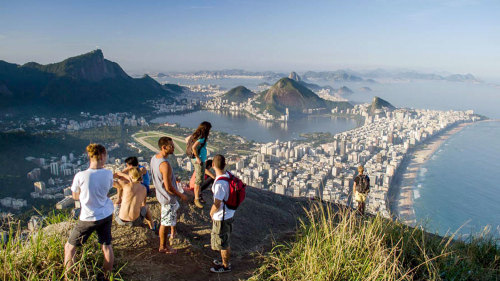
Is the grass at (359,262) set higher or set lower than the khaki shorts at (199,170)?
lower

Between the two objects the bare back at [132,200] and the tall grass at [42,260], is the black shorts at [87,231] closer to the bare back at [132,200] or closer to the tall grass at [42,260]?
the tall grass at [42,260]

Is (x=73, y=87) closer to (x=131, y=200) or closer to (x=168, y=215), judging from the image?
(x=131, y=200)

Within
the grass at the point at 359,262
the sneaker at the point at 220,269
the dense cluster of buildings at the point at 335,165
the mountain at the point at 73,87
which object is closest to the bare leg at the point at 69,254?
the sneaker at the point at 220,269

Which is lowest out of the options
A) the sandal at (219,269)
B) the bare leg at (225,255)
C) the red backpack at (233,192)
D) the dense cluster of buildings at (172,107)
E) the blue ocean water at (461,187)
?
the blue ocean water at (461,187)

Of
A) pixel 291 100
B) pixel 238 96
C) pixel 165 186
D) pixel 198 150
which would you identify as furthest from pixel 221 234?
pixel 238 96

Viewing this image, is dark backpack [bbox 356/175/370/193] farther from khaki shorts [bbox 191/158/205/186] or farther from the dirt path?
khaki shorts [bbox 191/158/205/186]

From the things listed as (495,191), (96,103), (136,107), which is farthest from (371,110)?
(96,103)

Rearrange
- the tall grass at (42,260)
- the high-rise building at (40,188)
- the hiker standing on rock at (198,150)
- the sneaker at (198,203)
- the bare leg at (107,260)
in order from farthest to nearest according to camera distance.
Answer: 1. the high-rise building at (40,188)
2. the sneaker at (198,203)
3. the hiker standing on rock at (198,150)
4. the bare leg at (107,260)
5. the tall grass at (42,260)

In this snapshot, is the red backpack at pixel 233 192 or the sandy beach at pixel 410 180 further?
the sandy beach at pixel 410 180
